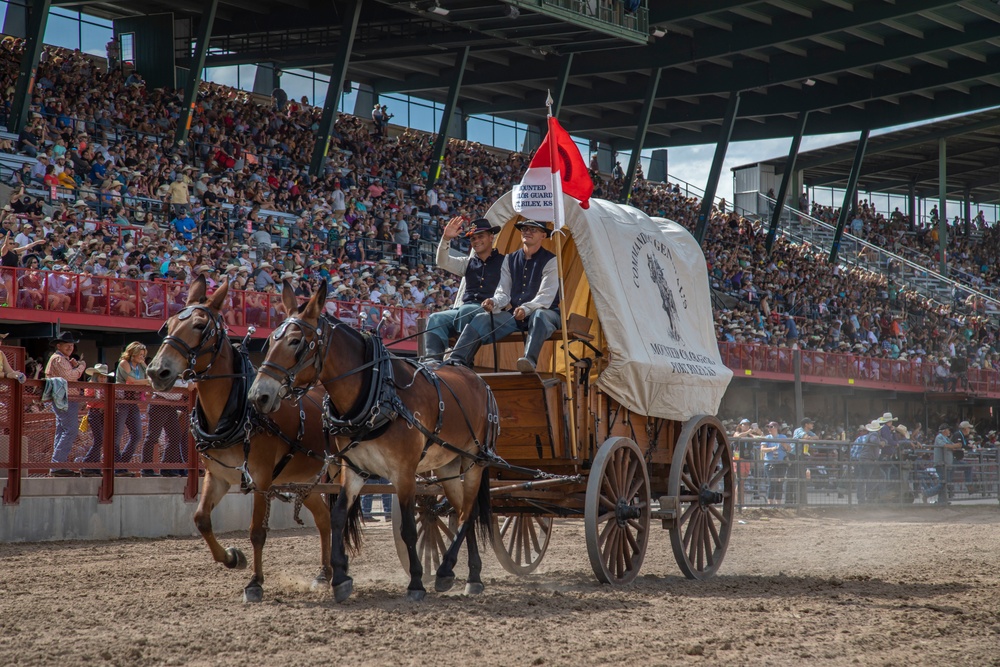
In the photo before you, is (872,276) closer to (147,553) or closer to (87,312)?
(87,312)

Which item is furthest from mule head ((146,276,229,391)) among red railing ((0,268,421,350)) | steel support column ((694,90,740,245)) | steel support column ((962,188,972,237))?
steel support column ((962,188,972,237))

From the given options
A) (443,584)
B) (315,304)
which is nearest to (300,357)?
(315,304)

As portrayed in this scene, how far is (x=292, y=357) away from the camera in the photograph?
7.27 metres

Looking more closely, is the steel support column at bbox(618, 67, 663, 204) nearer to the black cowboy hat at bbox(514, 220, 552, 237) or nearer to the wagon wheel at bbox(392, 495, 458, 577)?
the black cowboy hat at bbox(514, 220, 552, 237)

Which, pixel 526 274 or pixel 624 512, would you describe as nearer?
pixel 624 512

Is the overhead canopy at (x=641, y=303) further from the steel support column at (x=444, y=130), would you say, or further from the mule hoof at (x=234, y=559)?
the steel support column at (x=444, y=130)

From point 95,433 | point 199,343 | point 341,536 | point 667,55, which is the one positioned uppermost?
point 667,55

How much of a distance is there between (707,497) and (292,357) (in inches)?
177

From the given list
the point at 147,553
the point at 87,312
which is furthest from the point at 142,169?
the point at 147,553

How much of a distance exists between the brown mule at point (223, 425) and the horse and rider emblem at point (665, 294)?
11.7 ft

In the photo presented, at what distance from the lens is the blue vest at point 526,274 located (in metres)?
9.30

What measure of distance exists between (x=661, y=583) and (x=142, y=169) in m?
16.2

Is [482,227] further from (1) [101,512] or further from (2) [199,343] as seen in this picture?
(1) [101,512]

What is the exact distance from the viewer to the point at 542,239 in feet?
30.7
